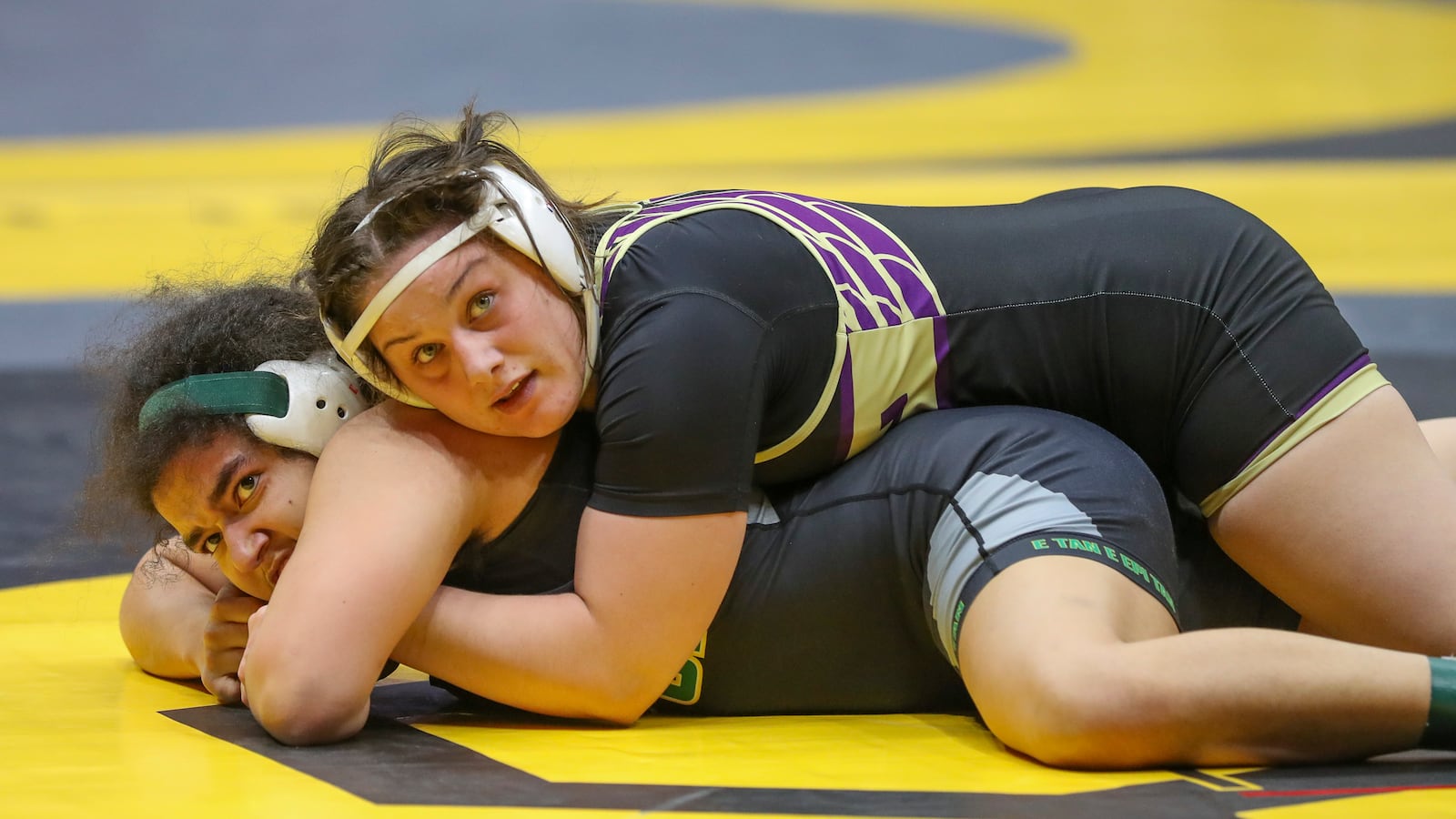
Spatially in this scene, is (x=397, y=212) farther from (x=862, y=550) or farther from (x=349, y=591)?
(x=862, y=550)

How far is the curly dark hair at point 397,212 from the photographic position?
2217 mm

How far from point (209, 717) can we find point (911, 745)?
98 cm

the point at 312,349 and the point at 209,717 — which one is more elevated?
the point at 312,349

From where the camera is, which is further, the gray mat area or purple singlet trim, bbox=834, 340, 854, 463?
the gray mat area

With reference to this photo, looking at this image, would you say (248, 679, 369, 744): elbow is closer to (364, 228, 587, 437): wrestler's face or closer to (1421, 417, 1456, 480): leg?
(364, 228, 587, 437): wrestler's face

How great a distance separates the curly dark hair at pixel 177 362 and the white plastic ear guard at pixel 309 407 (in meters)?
0.03

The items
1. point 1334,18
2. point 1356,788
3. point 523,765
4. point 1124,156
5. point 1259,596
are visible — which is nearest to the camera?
point 1356,788

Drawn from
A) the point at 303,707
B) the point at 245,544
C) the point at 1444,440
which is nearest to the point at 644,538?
the point at 303,707

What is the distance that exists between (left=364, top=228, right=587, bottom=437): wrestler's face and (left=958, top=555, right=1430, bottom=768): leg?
69 centimetres

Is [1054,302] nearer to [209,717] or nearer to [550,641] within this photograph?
[550,641]

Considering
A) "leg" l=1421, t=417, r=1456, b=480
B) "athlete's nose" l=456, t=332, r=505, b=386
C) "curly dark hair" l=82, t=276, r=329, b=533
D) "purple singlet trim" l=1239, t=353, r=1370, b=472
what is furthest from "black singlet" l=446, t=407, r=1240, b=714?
"leg" l=1421, t=417, r=1456, b=480

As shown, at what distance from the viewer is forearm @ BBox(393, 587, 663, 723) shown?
7.34 feet

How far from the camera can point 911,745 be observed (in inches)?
87.9

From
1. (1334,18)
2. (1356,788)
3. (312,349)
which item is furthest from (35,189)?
(1334,18)
